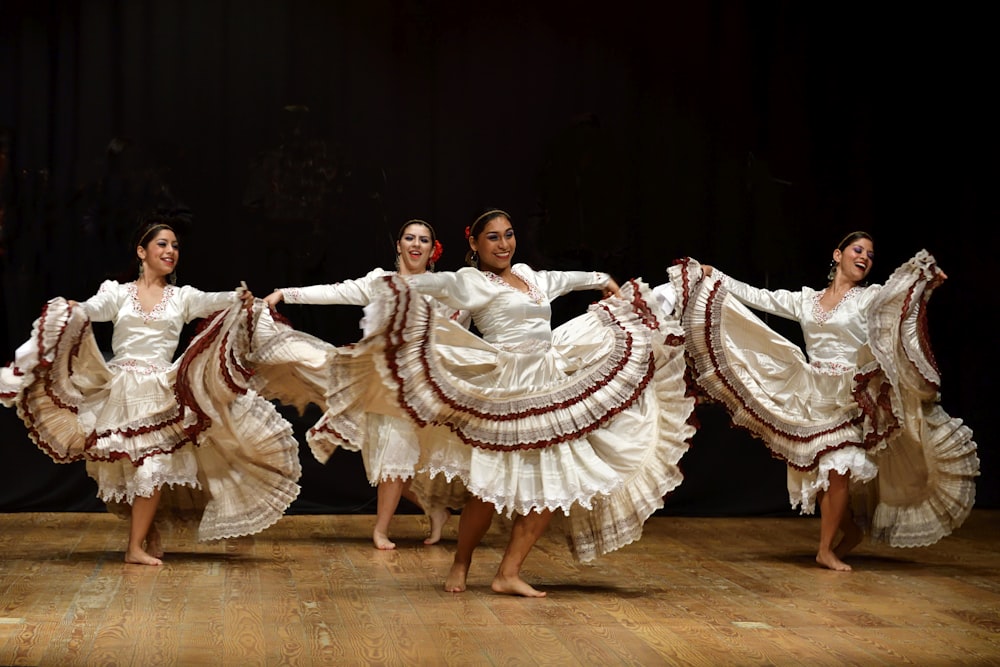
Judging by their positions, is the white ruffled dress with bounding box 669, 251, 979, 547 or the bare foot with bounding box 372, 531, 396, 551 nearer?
the white ruffled dress with bounding box 669, 251, 979, 547

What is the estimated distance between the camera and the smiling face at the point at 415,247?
6098mm

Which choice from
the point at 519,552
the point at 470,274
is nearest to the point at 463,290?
the point at 470,274

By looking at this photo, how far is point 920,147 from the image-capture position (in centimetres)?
768

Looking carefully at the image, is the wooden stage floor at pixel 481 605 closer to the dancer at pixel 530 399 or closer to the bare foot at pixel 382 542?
the bare foot at pixel 382 542

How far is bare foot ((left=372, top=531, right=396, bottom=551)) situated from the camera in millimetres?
5836

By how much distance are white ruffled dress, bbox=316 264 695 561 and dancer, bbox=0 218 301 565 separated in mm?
845

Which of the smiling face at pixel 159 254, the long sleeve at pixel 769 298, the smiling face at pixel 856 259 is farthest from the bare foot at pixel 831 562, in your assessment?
the smiling face at pixel 159 254

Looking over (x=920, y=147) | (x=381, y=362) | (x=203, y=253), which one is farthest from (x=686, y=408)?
(x=920, y=147)

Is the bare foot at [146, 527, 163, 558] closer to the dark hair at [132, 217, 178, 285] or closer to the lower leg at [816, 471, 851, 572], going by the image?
the dark hair at [132, 217, 178, 285]

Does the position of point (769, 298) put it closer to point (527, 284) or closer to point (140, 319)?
point (527, 284)

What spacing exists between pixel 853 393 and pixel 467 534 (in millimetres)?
1781

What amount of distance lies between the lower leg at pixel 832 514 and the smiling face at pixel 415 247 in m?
2.06

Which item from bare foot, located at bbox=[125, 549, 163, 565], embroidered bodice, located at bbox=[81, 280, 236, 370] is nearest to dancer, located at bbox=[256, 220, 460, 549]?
embroidered bodice, located at bbox=[81, 280, 236, 370]

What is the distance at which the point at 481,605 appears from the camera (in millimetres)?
4230
